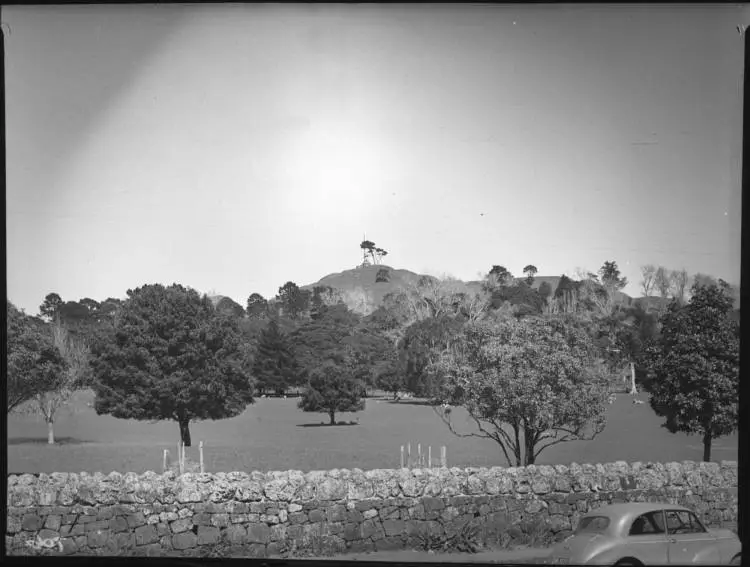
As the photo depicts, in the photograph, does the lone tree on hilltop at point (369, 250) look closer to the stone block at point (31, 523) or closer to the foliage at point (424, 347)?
the foliage at point (424, 347)

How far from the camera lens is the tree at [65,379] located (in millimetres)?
13742

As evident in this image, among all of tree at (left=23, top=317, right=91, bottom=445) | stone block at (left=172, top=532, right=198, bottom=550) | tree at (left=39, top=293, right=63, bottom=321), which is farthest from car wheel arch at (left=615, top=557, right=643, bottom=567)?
tree at (left=39, top=293, right=63, bottom=321)

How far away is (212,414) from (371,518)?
14.5 feet

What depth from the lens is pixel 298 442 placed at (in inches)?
530

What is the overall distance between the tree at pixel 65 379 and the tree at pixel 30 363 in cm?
8

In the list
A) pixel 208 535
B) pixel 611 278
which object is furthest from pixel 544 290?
pixel 208 535

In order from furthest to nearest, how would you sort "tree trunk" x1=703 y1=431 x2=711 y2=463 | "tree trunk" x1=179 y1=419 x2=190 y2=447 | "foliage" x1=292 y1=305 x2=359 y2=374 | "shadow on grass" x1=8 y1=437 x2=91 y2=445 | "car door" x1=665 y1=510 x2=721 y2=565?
"tree trunk" x1=179 y1=419 x2=190 y2=447
"foliage" x1=292 y1=305 x2=359 y2=374
"shadow on grass" x1=8 y1=437 x2=91 y2=445
"tree trunk" x1=703 y1=431 x2=711 y2=463
"car door" x1=665 y1=510 x2=721 y2=565

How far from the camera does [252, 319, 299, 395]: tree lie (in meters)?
13.6

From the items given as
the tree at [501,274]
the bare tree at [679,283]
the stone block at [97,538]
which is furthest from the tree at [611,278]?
the stone block at [97,538]

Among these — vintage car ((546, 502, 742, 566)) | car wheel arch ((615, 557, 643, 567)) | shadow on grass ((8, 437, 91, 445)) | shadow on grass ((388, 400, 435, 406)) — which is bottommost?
car wheel arch ((615, 557, 643, 567))

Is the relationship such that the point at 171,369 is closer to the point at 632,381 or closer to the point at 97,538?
the point at 97,538

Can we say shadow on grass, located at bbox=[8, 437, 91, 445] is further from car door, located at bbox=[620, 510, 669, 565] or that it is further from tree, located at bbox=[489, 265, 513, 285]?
car door, located at bbox=[620, 510, 669, 565]

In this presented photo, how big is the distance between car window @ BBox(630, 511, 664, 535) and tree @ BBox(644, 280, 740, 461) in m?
4.32

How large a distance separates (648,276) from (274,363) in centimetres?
658
